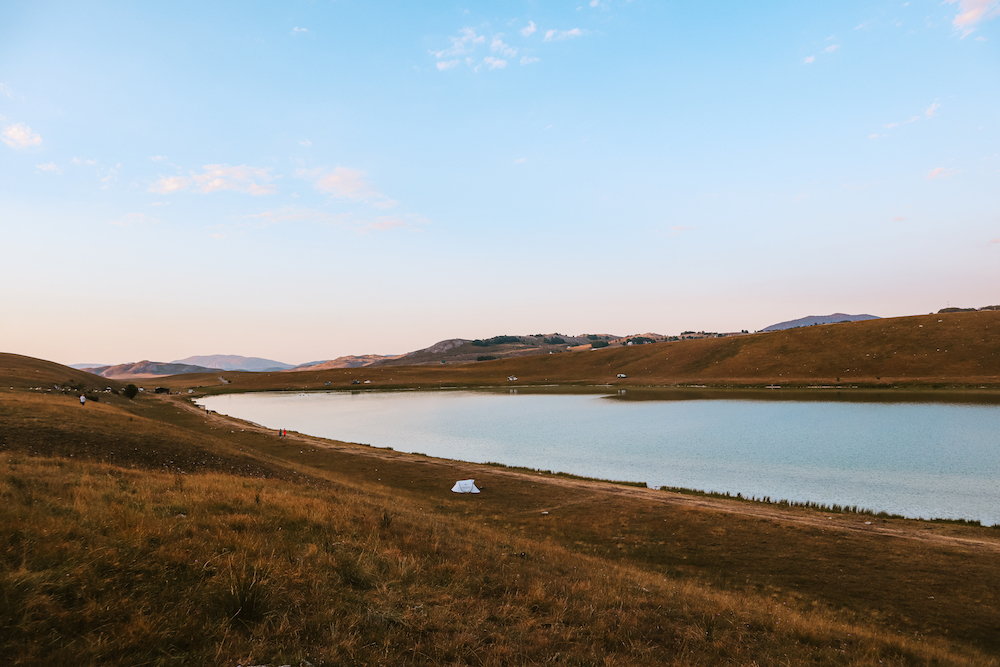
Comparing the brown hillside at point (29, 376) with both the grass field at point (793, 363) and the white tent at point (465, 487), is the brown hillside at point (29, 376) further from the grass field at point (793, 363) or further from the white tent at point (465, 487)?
the white tent at point (465, 487)

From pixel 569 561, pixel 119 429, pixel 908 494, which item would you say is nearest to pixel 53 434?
pixel 119 429

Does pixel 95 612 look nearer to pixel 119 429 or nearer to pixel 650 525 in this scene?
pixel 650 525

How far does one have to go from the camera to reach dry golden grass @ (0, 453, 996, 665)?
234 inches

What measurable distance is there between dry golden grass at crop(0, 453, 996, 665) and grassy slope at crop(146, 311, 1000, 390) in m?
98.4

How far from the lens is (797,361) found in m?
111

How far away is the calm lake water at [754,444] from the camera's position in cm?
2494

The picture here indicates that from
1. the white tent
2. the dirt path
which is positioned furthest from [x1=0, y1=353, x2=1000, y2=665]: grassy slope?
the white tent

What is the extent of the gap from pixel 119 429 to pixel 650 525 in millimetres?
30447

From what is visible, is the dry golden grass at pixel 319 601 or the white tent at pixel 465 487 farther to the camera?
the white tent at pixel 465 487

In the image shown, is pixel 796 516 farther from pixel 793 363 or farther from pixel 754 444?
pixel 793 363

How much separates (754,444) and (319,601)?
38909mm

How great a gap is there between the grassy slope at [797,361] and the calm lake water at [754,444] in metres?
40.8

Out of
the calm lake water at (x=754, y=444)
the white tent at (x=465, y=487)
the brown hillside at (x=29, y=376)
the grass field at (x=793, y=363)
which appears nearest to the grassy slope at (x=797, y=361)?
the grass field at (x=793, y=363)

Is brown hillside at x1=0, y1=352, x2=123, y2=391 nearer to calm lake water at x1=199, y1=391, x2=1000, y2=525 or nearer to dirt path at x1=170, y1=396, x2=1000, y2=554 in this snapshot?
calm lake water at x1=199, y1=391, x2=1000, y2=525
